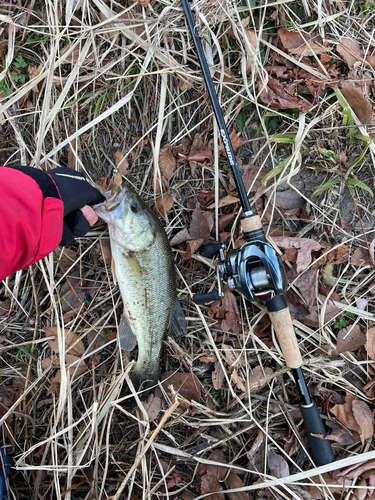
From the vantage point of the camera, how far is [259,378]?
9.13 feet

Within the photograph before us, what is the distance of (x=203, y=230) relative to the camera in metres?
2.78

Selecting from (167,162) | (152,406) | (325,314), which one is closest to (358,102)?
(167,162)

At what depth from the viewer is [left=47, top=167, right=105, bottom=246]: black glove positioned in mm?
2260

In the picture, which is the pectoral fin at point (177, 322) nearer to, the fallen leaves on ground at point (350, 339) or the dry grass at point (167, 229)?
the dry grass at point (167, 229)

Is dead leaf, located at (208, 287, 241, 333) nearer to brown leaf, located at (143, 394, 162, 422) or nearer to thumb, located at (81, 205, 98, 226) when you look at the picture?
brown leaf, located at (143, 394, 162, 422)

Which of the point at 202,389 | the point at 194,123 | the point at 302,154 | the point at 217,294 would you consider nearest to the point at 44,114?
the point at 194,123

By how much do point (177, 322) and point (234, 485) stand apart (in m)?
1.35

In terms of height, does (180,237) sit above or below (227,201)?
below

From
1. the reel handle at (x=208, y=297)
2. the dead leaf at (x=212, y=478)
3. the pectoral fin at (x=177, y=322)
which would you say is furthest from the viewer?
the pectoral fin at (x=177, y=322)

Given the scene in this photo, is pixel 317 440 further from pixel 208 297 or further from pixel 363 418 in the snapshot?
pixel 208 297

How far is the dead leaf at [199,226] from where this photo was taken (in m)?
2.78

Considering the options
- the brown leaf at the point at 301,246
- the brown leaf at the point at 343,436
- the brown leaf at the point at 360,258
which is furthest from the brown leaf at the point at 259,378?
the brown leaf at the point at 360,258

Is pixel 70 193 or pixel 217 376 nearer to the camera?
pixel 70 193

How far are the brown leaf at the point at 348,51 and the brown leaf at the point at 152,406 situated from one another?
3.21m
